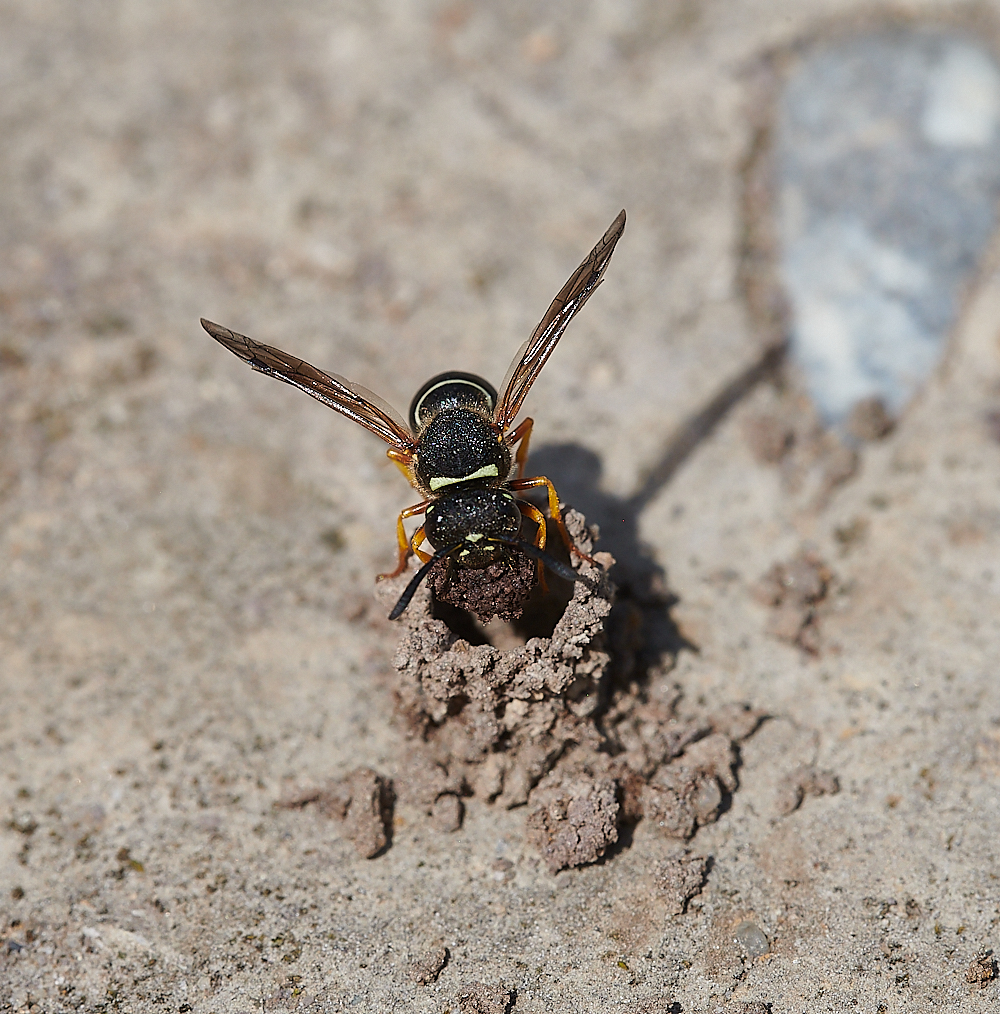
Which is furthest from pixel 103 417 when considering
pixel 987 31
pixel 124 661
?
pixel 987 31

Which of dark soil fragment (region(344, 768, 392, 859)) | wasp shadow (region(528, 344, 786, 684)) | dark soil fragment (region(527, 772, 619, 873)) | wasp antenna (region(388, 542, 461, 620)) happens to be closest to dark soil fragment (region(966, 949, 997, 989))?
Answer: dark soil fragment (region(527, 772, 619, 873))

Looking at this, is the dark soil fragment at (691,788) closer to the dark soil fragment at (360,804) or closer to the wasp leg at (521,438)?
the dark soil fragment at (360,804)

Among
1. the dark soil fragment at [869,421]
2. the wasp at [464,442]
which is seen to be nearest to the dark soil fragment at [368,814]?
the wasp at [464,442]

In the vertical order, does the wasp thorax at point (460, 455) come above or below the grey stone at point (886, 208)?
below

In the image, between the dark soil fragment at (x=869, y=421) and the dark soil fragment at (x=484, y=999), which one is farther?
the dark soil fragment at (x=869, y=421)

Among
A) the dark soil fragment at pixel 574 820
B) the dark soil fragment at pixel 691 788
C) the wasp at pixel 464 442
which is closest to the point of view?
the wasp at pixel 464 442

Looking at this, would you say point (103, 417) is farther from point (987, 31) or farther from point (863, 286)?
point (987, 31)

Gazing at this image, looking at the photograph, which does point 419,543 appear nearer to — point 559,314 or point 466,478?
point 466,478
